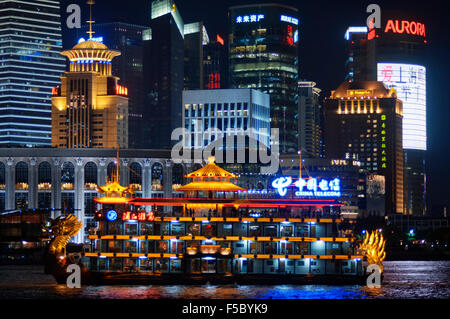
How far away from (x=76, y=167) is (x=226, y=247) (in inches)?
3983

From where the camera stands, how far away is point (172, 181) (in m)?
197

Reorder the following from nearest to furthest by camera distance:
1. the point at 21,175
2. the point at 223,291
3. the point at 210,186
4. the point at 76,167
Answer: the point at 223,291, the point at 210,186, the point at 21,175, the point at 76,167

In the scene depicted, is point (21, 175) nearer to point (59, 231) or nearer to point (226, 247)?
point (59, 231)

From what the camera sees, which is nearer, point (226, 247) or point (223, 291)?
point (223, 291)

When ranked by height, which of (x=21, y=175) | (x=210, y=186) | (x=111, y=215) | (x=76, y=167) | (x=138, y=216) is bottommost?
(x=138, y=216)

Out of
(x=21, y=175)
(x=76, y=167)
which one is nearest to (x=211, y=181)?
(x=76, y=167)

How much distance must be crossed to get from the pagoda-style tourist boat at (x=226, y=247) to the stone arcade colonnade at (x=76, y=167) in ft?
304

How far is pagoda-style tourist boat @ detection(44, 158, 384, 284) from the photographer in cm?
9662

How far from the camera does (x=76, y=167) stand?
635ft

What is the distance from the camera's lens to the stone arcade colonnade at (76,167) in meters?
191

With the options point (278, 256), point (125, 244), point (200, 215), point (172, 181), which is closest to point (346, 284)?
point (278, 256)

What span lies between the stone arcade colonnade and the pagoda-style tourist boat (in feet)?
304
